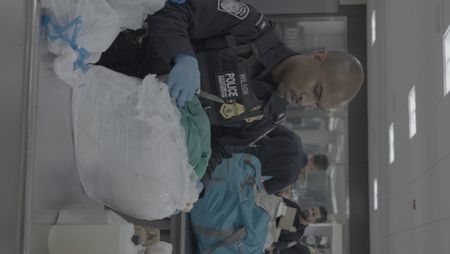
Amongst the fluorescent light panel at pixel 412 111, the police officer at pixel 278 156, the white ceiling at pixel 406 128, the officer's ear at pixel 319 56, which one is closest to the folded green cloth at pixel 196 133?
the officer's ear at pixel 319 56

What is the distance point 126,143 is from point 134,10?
0.46m

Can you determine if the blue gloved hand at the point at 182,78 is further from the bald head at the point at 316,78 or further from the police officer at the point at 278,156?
the police officer at the point at 278,156

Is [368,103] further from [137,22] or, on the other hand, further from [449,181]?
[137,22]

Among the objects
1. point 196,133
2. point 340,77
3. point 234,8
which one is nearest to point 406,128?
point 340,77

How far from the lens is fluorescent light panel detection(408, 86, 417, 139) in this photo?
145 inches

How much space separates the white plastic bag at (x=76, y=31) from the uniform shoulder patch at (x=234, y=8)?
1.59ft

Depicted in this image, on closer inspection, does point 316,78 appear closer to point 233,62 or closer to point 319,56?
point 319,56

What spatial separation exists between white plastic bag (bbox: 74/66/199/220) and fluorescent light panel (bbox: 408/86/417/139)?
228 cm

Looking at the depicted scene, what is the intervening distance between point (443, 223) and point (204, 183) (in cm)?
117

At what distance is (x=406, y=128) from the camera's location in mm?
4004

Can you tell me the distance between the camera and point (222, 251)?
10.3 ft

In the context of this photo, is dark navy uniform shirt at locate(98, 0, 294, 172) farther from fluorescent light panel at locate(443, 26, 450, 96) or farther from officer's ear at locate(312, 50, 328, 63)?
fluorescent light panel at locate(443, 26, 450, 96)

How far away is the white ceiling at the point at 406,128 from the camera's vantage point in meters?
2.86

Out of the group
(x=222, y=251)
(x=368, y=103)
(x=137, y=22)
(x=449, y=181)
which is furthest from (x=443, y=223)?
(x=368, y=103)
